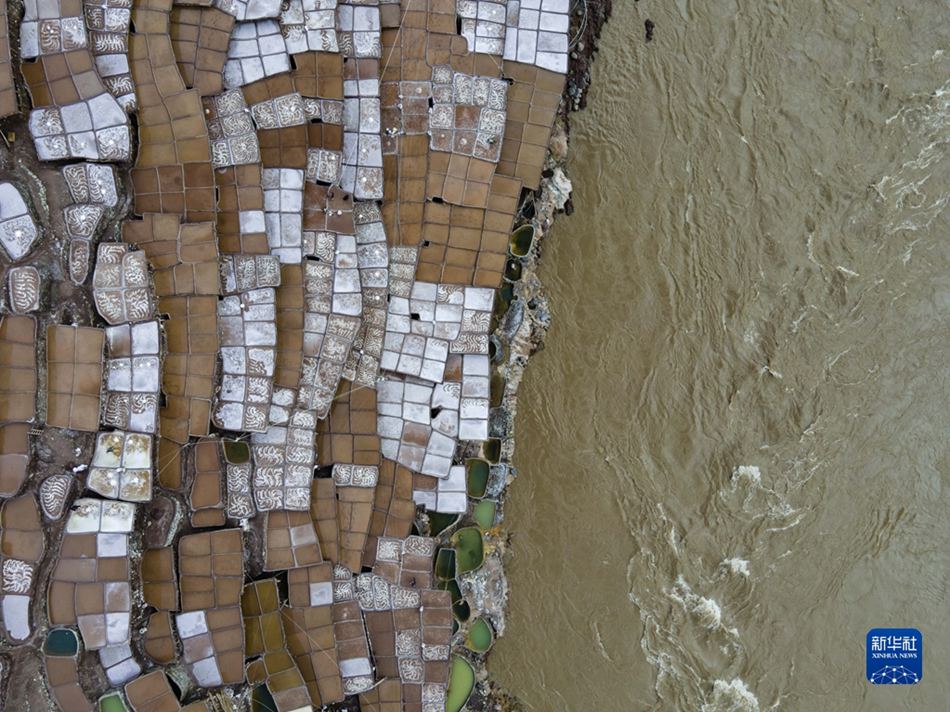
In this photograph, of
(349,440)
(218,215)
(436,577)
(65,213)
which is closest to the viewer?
(65,213)

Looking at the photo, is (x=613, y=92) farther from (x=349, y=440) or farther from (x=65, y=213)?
(x=65, y=213)

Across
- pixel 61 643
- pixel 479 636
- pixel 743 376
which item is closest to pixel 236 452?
pixel 61 643

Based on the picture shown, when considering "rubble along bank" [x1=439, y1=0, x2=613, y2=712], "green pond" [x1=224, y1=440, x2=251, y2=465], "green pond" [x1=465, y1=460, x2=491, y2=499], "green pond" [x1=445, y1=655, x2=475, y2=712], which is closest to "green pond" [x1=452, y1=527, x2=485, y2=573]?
"rubble along bank" [x1=439, y1=0, x2=613, y2=712]

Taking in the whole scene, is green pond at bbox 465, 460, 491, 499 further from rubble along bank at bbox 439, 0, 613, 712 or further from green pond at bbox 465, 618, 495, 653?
green pond at bbox 465, 618, 495, 653

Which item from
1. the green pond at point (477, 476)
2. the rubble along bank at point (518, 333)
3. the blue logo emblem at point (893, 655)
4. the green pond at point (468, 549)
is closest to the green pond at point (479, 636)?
the rubble along bank at point (518, 333)

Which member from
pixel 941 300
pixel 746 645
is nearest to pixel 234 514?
pixel 746 645
